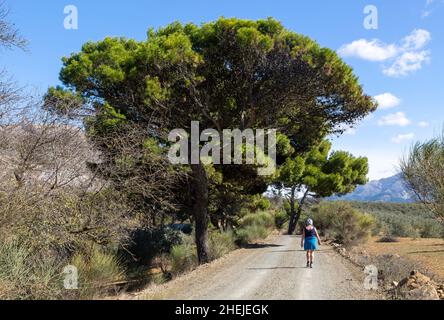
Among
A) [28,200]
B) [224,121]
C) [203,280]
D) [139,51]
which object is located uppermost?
[139,51]

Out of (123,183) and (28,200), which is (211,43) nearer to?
(123,183)

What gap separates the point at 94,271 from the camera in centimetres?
1092

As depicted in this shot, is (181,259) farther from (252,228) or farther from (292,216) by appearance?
(292,216)

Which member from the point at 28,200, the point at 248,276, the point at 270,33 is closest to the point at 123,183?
the point at 28,200

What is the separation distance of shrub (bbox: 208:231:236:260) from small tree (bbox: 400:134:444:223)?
7.87 m

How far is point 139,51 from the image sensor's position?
1591 cm

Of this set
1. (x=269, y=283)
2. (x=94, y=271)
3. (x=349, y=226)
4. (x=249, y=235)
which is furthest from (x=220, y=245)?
(x=349, y=226)

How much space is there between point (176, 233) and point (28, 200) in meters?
13.5

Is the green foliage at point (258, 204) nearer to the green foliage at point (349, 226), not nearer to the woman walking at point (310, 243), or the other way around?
the green foliage at point (349, 226)

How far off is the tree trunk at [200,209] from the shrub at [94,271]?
19.1ft

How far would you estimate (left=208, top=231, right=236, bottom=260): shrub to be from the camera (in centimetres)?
1822

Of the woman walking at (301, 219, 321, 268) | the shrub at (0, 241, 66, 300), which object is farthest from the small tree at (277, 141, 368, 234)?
the shrub at (0, 241, 66, 300)

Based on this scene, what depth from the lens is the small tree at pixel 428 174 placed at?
14641 mm

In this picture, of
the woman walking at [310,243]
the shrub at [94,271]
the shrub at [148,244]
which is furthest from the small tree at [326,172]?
the shrub at [94,271]
